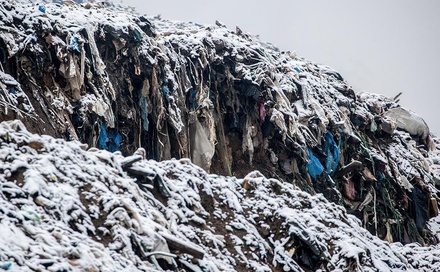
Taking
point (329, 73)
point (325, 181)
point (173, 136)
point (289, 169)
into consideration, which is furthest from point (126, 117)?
point (329, 73)

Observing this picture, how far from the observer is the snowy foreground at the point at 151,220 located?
339 centimetres

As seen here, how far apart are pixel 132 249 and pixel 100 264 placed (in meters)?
0.47

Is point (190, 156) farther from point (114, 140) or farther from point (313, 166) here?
point (313, 166)

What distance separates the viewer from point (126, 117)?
979 cm

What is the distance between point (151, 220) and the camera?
14.1 feet

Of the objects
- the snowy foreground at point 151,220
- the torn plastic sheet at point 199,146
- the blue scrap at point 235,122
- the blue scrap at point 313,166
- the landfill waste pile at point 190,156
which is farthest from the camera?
the blue scrap at point 313,166

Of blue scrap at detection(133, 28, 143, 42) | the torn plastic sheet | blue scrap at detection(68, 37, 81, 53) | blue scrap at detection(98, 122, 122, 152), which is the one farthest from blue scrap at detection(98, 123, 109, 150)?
the torn plastic sheet

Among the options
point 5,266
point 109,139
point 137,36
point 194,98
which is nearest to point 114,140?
point 109,139

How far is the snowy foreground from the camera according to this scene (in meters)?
3.39

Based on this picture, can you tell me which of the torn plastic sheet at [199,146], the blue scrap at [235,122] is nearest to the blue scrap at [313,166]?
the blue scrap at [235,122]

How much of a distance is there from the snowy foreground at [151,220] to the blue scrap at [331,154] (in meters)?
5.82

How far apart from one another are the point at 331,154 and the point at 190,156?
4.21 m

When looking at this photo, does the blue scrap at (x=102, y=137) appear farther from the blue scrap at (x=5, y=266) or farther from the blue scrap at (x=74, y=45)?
the blue scrap at (x=5, y=266)

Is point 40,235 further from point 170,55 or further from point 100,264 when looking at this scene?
point 170,55
